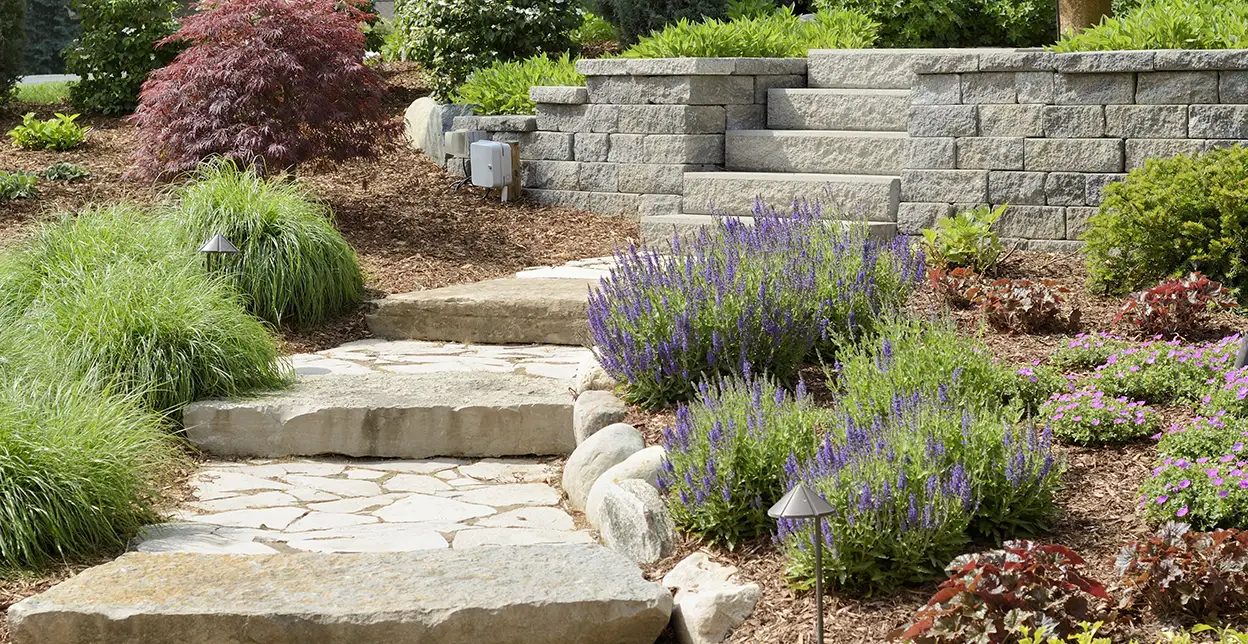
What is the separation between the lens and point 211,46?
7.93 metres

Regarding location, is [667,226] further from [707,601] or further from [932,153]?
[707,601]

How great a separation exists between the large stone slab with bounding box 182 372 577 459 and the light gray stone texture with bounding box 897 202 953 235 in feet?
8.44

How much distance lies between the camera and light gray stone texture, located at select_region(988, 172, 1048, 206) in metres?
6.77

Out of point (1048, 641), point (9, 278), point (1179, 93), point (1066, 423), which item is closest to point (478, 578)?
point (1048, 641)

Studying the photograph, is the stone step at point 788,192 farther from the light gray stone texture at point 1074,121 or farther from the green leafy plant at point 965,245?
the light gray stone texture at point 1074,121

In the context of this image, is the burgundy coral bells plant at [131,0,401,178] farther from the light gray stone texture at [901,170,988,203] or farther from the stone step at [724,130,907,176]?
the light gray stone texture at [901,170,988,203]

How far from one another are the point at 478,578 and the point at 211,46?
5.31m

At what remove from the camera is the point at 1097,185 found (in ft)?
21.7

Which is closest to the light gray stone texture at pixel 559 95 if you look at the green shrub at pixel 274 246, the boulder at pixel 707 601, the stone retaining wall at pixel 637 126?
the stone retaining wall at pixel 637 126

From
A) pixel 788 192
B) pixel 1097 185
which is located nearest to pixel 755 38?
pixel 788 192

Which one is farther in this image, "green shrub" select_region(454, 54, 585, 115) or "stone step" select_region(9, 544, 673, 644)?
"green shrub" select_region(454, 54, 585, 115)

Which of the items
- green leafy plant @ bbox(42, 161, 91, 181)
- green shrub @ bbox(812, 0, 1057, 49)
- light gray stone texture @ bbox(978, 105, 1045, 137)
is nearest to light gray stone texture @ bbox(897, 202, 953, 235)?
light gray stone texture @ bbox(978, 105, 1045, 137)

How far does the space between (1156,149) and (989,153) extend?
80 cm

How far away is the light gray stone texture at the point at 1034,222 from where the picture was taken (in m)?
6.74
